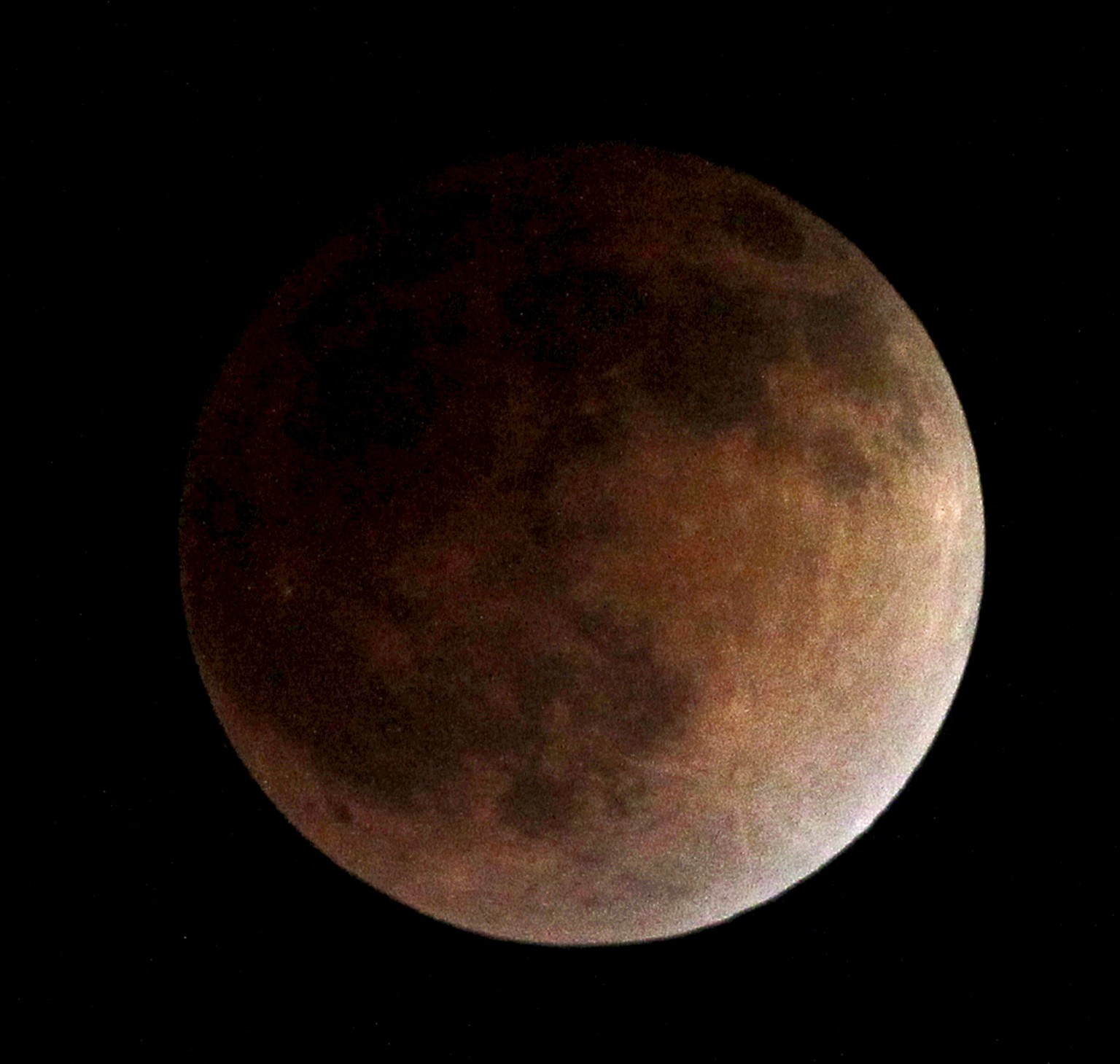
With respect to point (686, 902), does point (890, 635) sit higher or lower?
higher

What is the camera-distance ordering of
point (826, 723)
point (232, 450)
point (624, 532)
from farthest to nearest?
1. point (232, 450)
2. point (826, 723)
3. point (624, 532)

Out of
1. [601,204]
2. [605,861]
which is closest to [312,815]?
[605,861]

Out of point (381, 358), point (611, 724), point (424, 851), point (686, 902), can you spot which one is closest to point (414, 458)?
point (381, 358)

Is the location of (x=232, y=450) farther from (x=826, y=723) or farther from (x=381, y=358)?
(x=826, y=723)

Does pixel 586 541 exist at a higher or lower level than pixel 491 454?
lower

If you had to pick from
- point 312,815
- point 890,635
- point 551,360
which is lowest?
point 312,815

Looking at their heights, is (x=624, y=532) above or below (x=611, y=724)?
above

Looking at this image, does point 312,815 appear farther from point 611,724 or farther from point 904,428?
point 904,428

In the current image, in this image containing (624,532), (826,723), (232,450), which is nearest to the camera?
(624,532)

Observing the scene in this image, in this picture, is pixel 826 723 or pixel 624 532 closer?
pixel 624 532
